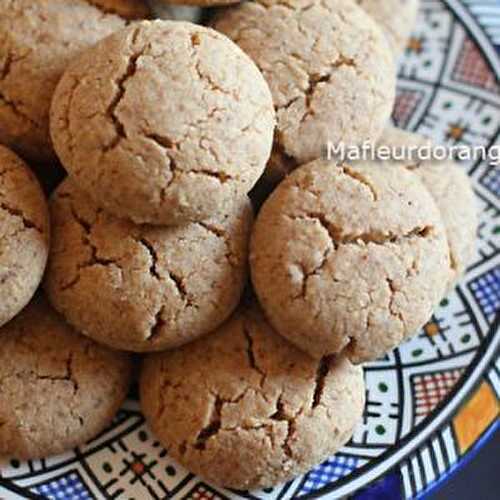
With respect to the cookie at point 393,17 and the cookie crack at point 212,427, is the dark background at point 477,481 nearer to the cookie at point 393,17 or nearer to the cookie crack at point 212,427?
the cookie crack at point 212,427

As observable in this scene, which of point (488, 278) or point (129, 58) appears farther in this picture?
point (488, 278)

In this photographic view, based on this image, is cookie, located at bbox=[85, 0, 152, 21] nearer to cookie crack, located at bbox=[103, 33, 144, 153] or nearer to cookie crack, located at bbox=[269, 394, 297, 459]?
cookie crack, located at bbox=[103, 33, 144, 153]

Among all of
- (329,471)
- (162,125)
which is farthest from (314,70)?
(329,471)

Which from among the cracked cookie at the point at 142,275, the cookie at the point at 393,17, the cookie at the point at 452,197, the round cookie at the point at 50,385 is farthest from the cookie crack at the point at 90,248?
the cookie at the point at 393,17

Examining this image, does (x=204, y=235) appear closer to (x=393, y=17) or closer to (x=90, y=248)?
(x=90, y=248)

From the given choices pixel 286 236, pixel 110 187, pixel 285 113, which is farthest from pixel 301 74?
pixel 110 187

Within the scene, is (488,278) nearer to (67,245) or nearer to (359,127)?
(359,127)
